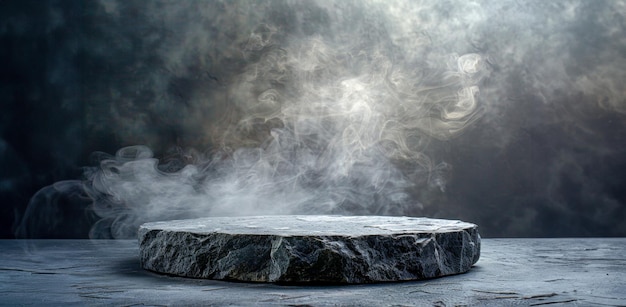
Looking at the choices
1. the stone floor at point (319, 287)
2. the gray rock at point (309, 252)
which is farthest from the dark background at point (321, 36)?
the gray rock at point (309, 252)

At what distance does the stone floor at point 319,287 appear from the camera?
9.08ft

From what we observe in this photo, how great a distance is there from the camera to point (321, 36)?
21.6 feet

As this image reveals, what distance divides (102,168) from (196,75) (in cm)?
136

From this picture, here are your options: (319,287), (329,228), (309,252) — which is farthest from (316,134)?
(319,287)

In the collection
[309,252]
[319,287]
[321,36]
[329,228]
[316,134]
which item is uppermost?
[321,36]

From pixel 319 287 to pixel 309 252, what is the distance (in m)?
0.19

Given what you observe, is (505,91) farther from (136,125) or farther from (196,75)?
(136,125)

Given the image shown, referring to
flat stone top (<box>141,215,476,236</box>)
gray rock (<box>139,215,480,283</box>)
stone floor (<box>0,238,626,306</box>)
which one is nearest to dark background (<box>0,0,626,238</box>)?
stone floor (<box>0,238,626,306</box>)

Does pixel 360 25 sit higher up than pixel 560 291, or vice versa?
pixel 360 25

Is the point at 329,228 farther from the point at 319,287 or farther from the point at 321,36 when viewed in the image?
the point at 321,36

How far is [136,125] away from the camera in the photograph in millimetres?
6297

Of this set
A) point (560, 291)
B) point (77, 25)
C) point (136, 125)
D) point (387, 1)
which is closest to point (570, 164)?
point (387, 1)

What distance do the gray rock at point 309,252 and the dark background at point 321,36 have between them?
2.75 meters

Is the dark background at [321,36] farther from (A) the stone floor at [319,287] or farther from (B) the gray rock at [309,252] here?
(B) the gray rock at [309,252]
